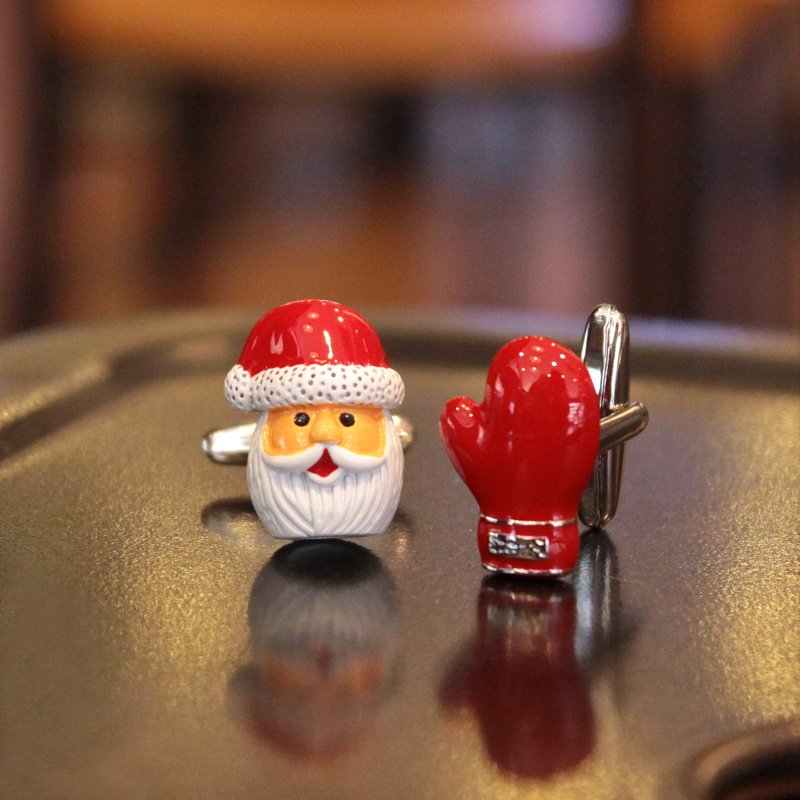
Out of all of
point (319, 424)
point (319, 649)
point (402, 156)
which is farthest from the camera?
point (402, 156)

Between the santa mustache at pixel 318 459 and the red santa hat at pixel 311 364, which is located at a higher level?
the red santa hat at pixel 311 364

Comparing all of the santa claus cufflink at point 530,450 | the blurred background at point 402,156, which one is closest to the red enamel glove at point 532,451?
the santa claus cufflink at point 530,450

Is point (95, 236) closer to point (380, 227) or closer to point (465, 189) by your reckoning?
point (380, 227)

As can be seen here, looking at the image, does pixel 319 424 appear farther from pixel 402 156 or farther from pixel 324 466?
pixel 402 156

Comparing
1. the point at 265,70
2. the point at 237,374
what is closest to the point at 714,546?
the point at 237,374

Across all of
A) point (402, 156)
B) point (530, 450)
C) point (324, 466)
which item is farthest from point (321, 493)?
point (402, 156)

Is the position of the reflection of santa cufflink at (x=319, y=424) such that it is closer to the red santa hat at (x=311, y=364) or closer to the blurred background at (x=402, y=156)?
the red santa hat at (x=311, y=364)
